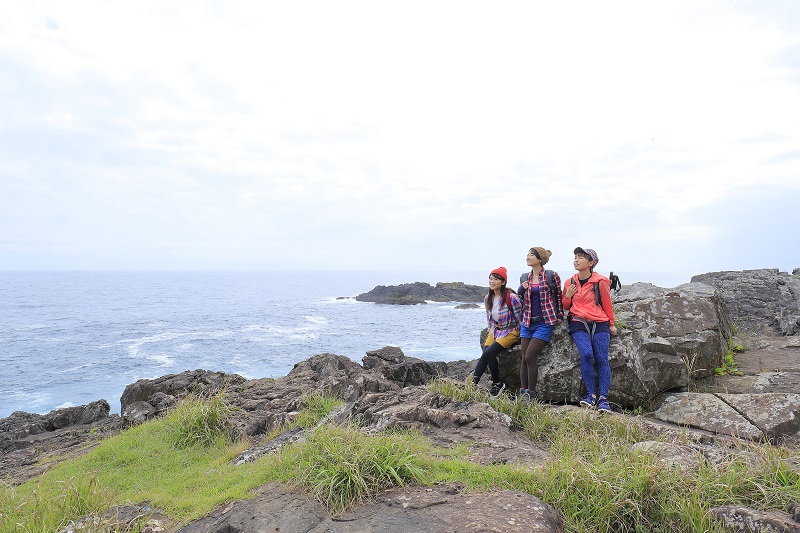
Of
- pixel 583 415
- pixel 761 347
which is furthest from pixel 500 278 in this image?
pixel 761 347

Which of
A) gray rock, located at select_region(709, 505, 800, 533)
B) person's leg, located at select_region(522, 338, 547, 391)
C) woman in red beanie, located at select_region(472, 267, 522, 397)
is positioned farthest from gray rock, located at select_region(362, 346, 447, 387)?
gray rock, located at select_region(709, 505, 800, 533)

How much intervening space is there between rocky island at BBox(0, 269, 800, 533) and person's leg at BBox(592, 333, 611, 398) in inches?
20.4

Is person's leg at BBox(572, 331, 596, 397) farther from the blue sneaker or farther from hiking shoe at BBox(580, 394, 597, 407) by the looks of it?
the blue sneaker

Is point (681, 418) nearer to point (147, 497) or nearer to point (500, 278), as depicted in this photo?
point (500, 278)

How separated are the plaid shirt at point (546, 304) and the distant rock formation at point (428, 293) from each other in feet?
234

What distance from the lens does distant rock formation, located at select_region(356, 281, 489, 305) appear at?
82.3 metres

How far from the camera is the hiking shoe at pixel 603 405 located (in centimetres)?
731

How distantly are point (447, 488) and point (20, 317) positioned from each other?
8033cm

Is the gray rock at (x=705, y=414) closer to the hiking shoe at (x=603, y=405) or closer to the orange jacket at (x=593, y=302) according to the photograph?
the hiking shoe at (x=603, y=405)

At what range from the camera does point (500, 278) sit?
8.57 m

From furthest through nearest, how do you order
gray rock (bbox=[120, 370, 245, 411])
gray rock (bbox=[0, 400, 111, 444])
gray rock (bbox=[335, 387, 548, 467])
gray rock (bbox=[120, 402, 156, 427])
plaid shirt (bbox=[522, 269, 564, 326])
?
gray rock (bbox=[0, 400, 111, 444]) < gray rock (bbox=[120, 370, 245, 411]) < gray rock (bbox=[120, 402, 156, 427]) < plaid shirt (bbox=[522, 269, 564, 326]) < gray rock (bbox=[335, 387, 548, 467])

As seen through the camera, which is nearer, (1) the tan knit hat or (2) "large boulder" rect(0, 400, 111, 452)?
(1) the tan knit hat

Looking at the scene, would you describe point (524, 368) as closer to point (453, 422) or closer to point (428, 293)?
point (453, 422)

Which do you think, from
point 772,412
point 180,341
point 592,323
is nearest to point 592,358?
point 592,323
